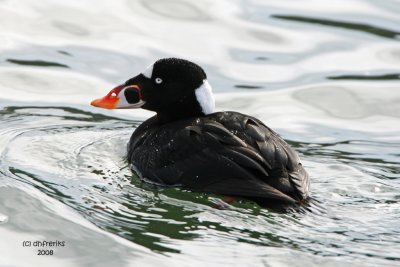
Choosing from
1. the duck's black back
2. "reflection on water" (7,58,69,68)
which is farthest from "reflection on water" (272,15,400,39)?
the duck's black back

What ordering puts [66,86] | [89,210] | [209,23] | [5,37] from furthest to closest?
[209,23] < [5,37] < [66,86] < [89,210]

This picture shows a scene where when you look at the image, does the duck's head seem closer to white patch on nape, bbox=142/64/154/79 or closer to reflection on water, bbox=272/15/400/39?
white patch on nape, bbox=142/64/154/79

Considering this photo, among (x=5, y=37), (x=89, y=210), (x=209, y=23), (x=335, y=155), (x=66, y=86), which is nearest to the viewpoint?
(x=89, y=210)

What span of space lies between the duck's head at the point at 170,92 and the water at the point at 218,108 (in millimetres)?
454

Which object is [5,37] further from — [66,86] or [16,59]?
[66,86]

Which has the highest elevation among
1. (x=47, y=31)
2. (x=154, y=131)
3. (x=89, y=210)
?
(x=47, y=31)

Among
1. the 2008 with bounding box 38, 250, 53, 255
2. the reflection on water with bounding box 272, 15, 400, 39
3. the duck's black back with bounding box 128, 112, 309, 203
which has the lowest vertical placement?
the 2008 with bounding box 38, 250, 53, 255

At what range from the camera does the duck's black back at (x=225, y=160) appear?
595 centimetres

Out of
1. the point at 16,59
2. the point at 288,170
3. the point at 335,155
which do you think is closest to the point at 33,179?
the point at 288,170

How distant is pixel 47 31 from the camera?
10.2 m

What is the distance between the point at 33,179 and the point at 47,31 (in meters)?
3.95

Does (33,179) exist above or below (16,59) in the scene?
below

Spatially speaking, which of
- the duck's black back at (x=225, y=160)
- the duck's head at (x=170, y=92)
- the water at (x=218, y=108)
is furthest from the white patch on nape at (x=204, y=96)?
the water at (x=218, y=108)

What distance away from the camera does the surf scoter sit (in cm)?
597
